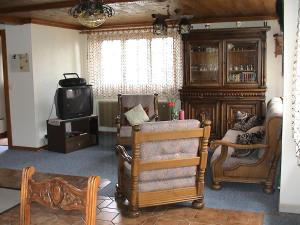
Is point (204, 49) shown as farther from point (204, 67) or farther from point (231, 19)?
point (231, 19)

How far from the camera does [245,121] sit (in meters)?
5.89

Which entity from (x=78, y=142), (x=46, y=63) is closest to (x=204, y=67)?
(x=78, y=142)

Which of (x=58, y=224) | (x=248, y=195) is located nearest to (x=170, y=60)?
(x=248, y=195)

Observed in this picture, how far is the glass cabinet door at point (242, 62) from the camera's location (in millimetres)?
6359

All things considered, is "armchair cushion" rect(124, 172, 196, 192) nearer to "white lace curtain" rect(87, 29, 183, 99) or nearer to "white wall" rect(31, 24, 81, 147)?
"white wall" rect(31, 24, 81, 147)

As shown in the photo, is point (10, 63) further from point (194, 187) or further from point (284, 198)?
point (284, 198)

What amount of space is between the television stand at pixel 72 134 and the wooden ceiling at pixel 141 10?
1.76 m

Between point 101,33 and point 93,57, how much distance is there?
0.51 metres

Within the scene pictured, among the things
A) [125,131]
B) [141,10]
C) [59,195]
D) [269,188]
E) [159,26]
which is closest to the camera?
[59,195]

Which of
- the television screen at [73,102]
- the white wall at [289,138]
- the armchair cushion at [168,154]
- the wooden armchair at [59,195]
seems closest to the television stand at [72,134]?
the television screen at [73,102]

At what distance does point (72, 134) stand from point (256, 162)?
357 centimetres

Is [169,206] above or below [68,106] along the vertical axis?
below

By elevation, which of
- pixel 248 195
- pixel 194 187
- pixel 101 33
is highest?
pixel 101 33

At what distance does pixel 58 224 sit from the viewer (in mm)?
2828
